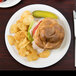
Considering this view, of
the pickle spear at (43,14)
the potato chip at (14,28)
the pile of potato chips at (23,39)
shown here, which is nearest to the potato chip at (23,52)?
the pile of potato chips at (23,39)

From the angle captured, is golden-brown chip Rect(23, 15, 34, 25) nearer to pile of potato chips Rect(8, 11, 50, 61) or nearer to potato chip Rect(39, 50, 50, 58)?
pile of potato chips Rect(8, 11, 50, 61)

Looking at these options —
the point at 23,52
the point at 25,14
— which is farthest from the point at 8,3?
the point at 23,52

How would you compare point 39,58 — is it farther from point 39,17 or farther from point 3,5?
point 3,5

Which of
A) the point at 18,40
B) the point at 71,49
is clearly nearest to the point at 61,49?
the point at 71,49

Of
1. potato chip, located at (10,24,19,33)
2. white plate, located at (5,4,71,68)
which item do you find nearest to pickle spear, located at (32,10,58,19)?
white plate, located at (5,4,71,68)

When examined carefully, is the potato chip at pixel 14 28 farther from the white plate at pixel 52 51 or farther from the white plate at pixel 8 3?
the white plate at pixel 8 3

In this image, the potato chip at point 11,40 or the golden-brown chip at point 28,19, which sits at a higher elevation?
the golden-brown chip at point 28,19

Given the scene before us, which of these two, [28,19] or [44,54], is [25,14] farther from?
[44,54]
